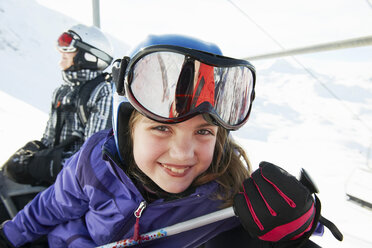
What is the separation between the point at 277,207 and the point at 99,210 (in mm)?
682

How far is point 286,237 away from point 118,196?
60cm

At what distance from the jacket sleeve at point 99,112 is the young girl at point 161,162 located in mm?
392

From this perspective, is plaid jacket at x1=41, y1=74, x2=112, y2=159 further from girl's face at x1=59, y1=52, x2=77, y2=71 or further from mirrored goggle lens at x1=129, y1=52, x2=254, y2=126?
mirrored goggle lens at x1=129, y1=52, x2=254, y2=126

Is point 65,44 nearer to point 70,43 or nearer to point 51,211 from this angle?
point 70,43

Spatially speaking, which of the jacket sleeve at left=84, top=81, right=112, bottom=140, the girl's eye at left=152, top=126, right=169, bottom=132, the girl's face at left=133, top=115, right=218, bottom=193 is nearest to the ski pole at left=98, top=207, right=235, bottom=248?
the girl's face at left=133, top=115, right=218, bottom=193

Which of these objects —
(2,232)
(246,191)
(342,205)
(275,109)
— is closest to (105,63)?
(2,232)

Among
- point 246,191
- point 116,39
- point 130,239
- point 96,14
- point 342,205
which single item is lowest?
point 342,205

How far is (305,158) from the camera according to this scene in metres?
2.52

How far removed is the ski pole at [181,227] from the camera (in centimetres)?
78

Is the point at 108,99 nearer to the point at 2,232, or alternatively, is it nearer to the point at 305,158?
the point at 2,232

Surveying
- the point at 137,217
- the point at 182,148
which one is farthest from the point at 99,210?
the point at 182,148

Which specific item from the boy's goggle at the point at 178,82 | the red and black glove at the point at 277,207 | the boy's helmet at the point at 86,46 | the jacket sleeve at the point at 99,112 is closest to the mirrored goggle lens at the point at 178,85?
the boy's goggle at the point at 178,82

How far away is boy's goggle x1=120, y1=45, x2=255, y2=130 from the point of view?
28.7 inches

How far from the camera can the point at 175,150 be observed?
0.72 metres
